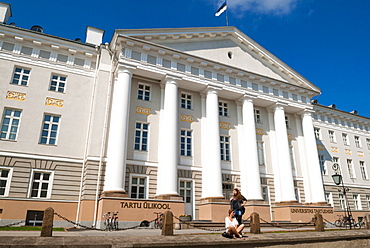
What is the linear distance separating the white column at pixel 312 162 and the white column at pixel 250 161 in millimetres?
6735

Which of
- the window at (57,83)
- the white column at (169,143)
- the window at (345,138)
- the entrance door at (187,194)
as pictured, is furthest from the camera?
the window at (345,138)

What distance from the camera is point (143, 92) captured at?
74.7ft

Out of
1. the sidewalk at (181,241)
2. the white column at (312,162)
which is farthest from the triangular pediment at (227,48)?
the sidewalk at (181,241)

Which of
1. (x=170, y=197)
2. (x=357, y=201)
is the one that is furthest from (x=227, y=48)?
(x=357, y=201)

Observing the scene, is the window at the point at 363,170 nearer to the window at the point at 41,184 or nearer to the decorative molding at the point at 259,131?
the decorative molding at the point at 259,131

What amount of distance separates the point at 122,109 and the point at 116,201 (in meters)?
6.08

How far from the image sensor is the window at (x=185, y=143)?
22.6 m

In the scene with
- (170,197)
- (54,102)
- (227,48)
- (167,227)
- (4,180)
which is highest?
(227,48)

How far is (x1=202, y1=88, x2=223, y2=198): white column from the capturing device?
2153 centimetres

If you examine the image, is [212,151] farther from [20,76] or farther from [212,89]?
[20,76]

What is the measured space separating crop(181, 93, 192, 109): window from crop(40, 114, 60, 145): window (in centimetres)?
961

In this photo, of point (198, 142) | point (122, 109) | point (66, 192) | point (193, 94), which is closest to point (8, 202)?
point (66, 192)

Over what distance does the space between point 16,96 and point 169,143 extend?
35.4 feet

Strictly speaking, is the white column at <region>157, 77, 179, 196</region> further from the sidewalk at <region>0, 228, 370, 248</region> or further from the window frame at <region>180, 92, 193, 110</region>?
the sidewalk at <region>0, 228, 370, 248</region>
